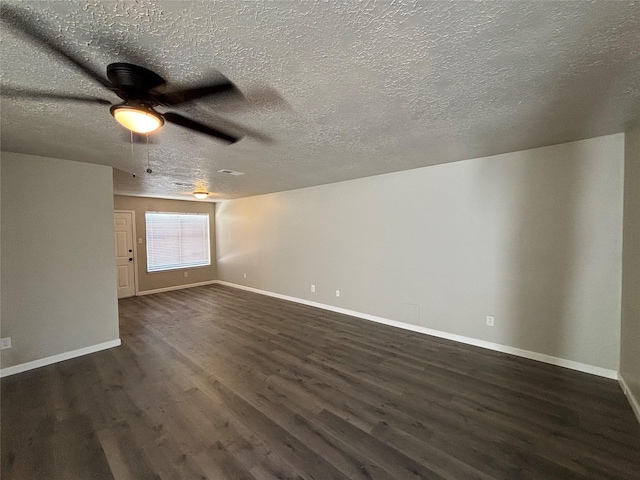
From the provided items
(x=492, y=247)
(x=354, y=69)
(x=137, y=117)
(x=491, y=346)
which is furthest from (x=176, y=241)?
(x=491, y=346)

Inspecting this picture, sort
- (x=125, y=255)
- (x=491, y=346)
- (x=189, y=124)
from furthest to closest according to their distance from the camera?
(x=125, y=255)
(x=491, y=346)
(x=189, y=124)

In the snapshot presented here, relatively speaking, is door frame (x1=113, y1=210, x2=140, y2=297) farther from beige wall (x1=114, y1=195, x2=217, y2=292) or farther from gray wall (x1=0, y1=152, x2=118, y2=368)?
gray wall (x1=0, y1=152, x2=118, y2=368)

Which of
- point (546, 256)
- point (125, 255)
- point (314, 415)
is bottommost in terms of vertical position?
point (314, 415)

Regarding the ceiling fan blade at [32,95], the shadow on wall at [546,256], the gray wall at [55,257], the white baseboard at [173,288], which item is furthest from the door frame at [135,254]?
the shadow on wall at [546,256]

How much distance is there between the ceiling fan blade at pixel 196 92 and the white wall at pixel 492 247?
290cm

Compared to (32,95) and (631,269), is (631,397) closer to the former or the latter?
(631,269)

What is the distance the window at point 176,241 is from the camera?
6.40 m

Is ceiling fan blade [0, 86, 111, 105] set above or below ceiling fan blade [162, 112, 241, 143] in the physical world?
above

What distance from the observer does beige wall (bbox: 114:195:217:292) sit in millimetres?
6102

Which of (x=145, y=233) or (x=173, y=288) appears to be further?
(x=173, y=288)

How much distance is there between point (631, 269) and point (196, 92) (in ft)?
11.8

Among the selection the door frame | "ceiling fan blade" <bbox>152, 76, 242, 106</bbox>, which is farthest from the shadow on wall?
the door frame

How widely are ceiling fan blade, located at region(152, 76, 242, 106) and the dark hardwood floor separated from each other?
87.3 inches

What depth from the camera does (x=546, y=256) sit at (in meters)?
2.74
